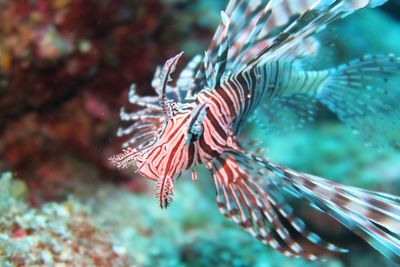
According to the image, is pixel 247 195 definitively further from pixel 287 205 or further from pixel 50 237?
pixel 50 237

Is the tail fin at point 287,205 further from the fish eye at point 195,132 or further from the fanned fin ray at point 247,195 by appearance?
the fish eye at point 195,132

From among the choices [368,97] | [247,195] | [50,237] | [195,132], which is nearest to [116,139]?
[50,237]

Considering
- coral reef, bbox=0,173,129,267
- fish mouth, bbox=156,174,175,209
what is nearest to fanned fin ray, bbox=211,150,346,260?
fish mouth, bbox=156,174,175,209

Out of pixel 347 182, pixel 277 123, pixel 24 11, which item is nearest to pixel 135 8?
pixel 24 11

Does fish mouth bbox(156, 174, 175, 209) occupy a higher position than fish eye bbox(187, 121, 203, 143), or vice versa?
fish eye bbox(187, 121, 203, 143)

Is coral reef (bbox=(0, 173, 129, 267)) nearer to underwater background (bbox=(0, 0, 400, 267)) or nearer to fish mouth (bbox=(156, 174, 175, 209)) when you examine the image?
underwater background (bbox=(0, 0, 400, 267))
